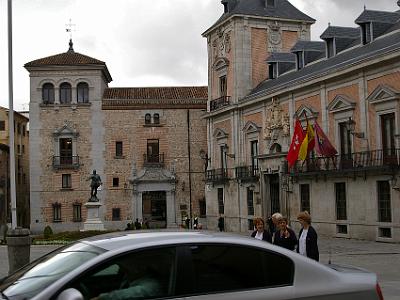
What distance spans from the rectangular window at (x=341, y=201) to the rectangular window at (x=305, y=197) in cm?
279

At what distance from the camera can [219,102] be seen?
145 feet

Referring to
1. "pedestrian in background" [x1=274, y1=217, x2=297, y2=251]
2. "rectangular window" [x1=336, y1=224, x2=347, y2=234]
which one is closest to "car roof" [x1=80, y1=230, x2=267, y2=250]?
"pedestrian in background" [x1=274, y1=217, x2=297, y2=251]

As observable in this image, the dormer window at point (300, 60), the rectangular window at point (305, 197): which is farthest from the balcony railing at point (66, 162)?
the rectangular window at point (305, 197)

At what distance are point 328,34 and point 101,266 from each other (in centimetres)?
3164

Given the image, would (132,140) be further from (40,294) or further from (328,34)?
(40,294)

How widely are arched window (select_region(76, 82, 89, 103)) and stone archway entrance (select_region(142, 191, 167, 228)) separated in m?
8.92

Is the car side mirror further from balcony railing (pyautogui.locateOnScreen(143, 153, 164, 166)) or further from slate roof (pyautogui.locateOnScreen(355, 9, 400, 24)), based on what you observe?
A: balcony railing (pyautogui.locateOnScreen(143, 153, 164, 166))

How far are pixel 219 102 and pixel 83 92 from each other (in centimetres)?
1220

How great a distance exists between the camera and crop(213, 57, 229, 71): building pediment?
143 feet

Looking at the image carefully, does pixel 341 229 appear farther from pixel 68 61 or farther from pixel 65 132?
pixel 68 61

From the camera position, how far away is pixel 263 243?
18.4ft

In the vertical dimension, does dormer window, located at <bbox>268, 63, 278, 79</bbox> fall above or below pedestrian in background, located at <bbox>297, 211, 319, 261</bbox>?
above

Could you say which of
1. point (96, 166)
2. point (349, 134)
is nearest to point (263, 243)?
point (349, 134)

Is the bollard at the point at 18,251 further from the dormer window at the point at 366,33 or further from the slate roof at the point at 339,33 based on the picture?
the slate roof at the point at 339,33
